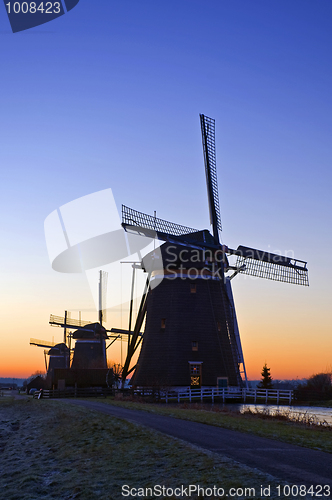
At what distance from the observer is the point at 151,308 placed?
3903cm

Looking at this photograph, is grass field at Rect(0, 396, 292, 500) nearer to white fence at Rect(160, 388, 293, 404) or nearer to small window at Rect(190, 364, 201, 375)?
white fence at Rect(160, 388, 293, 404)

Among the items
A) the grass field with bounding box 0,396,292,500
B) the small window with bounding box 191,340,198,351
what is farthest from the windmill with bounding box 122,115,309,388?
the grass field with bounding box 0,396,292,500

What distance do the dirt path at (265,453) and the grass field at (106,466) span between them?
1.51 ft

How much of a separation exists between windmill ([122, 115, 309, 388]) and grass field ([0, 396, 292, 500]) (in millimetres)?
19786

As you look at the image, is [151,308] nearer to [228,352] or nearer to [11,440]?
[228,352]

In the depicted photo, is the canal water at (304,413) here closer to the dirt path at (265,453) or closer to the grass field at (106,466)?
the dirt path at (265,453)

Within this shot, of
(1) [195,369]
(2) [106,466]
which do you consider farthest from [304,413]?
(1) [195,369]

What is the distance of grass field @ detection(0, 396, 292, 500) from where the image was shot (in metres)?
8.61

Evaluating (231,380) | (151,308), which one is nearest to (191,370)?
(231,380)

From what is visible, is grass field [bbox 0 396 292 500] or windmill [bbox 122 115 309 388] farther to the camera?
windmill [bbox 122 115 309 388]

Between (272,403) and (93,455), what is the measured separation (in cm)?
2597

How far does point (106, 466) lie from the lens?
1061cm

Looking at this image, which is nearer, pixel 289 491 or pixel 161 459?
pixel 289 491

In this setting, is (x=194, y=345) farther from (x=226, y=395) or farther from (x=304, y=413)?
(x=304, y=413)
